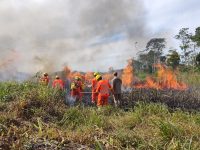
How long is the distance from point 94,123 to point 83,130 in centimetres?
264

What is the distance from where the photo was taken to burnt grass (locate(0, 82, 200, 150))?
24.0 feet

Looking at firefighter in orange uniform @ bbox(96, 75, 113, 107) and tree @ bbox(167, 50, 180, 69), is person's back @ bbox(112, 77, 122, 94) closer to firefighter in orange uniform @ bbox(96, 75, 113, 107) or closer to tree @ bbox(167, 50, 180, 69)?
firefighter in orange uniform @ bbox(96, 75, 113, 107)

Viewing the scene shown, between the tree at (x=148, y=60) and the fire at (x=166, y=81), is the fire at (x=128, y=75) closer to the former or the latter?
the fire at (x=166, y=81)

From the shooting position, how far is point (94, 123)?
1223 cm

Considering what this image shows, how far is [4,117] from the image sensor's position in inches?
374

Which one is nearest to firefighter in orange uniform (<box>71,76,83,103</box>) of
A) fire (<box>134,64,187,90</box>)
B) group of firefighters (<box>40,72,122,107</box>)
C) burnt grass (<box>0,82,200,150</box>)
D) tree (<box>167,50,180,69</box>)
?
group of firefighters (<box>40,72,122,107</box>)

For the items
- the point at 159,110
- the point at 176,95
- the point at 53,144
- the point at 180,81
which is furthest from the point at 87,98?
the point at 53,144

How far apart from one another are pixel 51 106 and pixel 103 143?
7.05 metres

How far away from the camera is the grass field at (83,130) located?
7.16 meters

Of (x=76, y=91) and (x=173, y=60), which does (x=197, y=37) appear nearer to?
(x=173, y=60)

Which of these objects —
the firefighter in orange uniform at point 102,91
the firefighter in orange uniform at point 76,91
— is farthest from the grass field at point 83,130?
the firefighter in orange uniform at point 76,91

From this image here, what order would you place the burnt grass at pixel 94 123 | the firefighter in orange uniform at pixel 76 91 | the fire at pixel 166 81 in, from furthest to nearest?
the fire at pixel 166 81
the firefighter in orange uniform at pixel 76 91
the burnt grass at pixel 94 123

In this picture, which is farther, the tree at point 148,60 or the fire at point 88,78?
the tree at point 148,60

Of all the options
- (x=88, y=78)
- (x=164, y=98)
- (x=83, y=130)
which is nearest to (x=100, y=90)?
(x=164, y=98)
